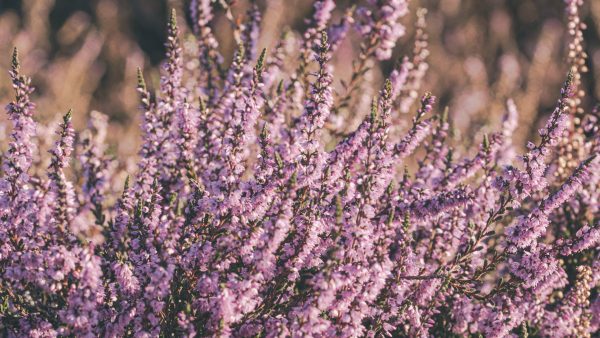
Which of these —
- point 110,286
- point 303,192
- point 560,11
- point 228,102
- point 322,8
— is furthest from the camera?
point 560,11

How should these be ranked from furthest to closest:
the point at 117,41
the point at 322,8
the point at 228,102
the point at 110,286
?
the point at 117,41 → the point at 322,8 → the point at 228,102 → the point at 110,286

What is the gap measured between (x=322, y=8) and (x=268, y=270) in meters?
1.94

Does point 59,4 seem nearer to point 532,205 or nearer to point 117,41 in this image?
point 117,41

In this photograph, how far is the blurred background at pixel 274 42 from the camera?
292 inches

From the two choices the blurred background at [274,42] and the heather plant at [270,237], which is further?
the blurred background at [274,42]

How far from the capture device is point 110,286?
2.65m

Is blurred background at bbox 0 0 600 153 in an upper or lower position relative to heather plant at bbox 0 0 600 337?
upper

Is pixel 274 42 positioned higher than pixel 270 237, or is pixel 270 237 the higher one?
pixel 274 42

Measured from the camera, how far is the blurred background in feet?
24.3

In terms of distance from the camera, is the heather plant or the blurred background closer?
the heather plant

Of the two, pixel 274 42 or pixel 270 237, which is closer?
pixel 270 237

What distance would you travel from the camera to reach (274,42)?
8469mm

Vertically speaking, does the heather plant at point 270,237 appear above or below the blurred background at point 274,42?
below

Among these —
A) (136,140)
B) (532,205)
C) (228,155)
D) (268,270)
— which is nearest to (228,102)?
(228,155)
